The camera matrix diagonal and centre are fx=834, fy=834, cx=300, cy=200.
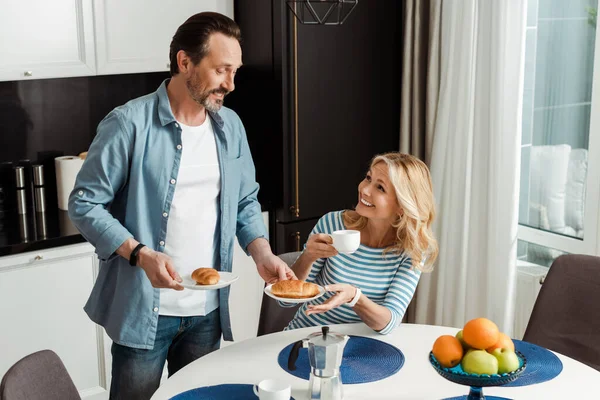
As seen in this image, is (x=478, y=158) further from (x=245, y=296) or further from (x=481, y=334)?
(x=481, y=334)

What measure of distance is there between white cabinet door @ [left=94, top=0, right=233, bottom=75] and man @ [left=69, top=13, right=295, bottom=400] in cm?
103

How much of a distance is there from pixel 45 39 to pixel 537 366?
2.16m

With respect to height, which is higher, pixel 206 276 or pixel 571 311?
pixel 206 276

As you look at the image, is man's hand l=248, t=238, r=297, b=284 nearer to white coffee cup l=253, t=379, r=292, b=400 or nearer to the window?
white coffee cup l=253, t=379, r=292, b=400

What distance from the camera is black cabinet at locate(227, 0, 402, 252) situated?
3.49 m

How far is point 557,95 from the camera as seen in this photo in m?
3.30

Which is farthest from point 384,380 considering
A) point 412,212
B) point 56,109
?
point 56,109

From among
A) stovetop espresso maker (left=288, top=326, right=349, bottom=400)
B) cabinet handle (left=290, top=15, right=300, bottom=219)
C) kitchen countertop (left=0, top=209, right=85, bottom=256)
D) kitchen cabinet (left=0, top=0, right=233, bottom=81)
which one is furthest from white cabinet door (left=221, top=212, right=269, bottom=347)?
stovetop espresso maker (left=288, top=326, right=349, bottom=400)

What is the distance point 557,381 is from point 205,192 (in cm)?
108

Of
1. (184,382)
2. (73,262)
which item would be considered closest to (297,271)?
(184,382)

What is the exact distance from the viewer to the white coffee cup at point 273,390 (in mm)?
1818

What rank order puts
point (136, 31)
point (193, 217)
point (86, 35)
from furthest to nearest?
1. point (136, 31)
2. point (86, 35)
3. point (193, 217)

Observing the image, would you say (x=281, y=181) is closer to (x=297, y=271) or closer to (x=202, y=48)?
(x=297, y=271)

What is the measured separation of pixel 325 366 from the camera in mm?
1912
